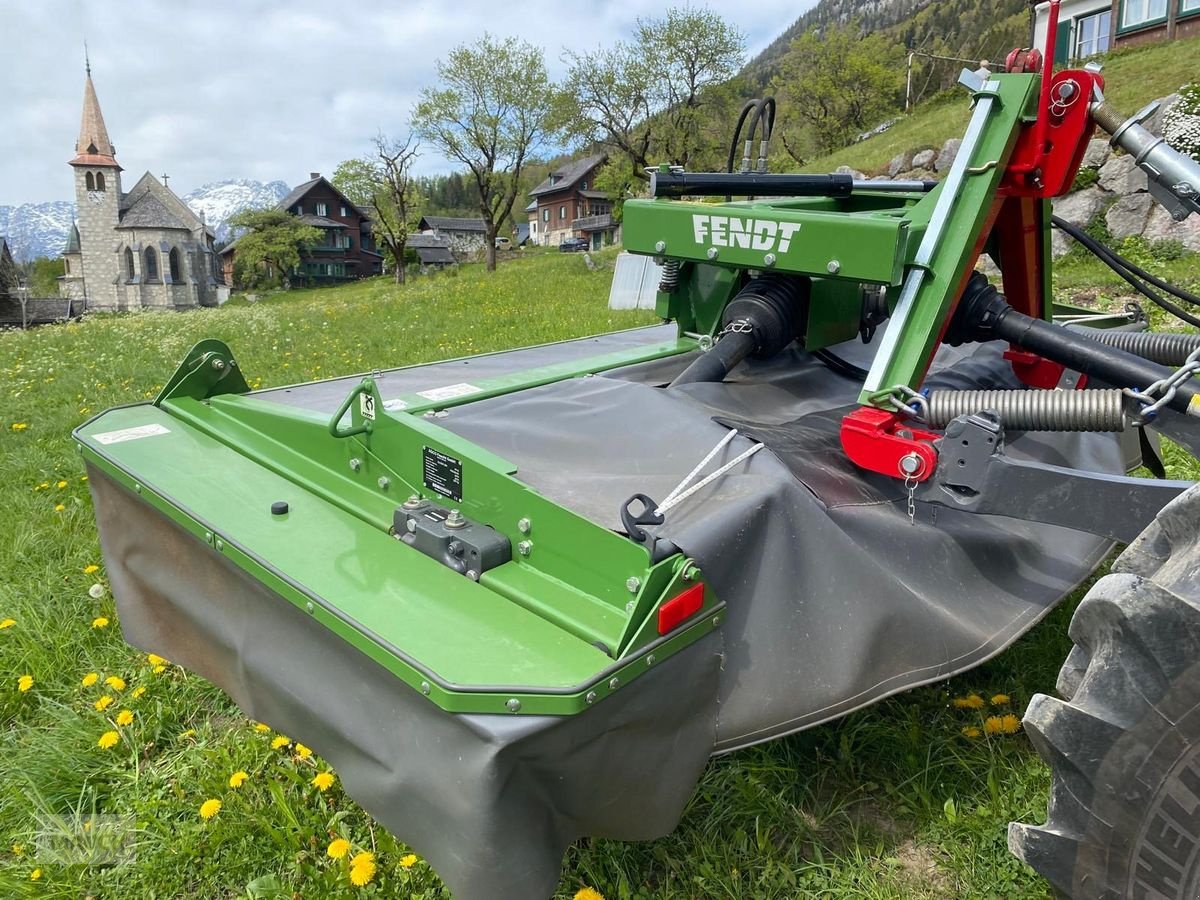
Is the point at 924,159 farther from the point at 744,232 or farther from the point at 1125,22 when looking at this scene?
the point at 744,232

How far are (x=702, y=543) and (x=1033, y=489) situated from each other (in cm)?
70

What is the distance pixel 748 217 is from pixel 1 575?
3.12m

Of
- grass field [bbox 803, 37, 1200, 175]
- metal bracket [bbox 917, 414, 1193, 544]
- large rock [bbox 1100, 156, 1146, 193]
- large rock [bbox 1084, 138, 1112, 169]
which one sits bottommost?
metal bracket [bbox 917, 414, 1193, 544]

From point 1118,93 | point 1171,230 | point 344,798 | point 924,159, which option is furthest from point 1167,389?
point 924,159

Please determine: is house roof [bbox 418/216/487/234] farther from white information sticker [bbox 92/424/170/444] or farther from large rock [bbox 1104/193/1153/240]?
white information sticker [bbox 92/424/170/444]

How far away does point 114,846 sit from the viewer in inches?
85.7

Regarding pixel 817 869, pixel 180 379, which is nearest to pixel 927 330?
pixel 817 869

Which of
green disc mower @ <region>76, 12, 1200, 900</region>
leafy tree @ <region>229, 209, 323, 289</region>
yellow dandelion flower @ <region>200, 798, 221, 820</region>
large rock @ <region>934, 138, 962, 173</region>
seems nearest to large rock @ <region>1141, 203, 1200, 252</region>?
large rock @ <region>934, 138, 962, 173</region>

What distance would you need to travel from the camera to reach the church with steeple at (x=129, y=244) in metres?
54.6

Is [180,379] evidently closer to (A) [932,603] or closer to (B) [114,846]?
(B) [114,846]

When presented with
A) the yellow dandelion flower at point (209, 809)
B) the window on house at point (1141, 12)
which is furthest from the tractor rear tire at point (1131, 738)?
the window on house at point (1141, 12)

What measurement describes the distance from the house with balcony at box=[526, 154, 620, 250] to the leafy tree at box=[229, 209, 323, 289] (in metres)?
18.8

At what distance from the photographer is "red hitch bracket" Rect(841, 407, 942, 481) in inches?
77.1

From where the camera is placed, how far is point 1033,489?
1.83m
